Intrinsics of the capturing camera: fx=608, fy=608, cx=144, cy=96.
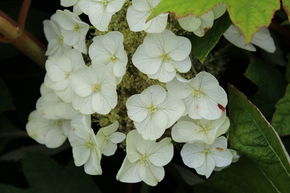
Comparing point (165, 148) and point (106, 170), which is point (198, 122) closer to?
point (165, 148)

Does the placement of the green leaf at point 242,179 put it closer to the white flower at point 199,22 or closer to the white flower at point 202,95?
the white flower at point 202,95

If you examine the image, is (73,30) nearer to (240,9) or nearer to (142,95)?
(142,95)

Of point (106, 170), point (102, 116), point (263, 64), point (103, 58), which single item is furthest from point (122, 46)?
point (106, 170)

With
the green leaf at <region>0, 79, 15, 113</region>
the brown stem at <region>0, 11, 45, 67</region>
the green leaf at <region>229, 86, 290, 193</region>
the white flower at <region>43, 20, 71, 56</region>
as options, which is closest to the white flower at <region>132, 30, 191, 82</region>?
the green leaf at <region>229, 86, 290, 193</region>

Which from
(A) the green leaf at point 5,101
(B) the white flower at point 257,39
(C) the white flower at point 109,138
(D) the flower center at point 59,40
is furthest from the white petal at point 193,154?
(A) the green leaf at point 5,101

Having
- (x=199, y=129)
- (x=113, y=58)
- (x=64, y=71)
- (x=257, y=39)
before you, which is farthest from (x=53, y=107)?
(x=257, y=39)
